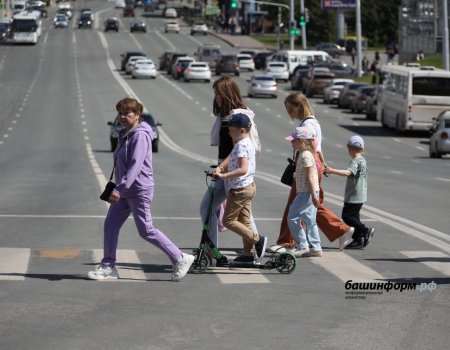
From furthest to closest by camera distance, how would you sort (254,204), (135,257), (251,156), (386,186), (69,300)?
(386,186) < (254,204) < (135,257) < (251,156) < (69,300)

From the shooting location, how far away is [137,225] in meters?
11.2

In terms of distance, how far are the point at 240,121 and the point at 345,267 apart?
5.96ft

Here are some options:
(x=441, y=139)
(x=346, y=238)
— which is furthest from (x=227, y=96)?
(x=441, y=139)

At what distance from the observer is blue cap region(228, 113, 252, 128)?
11617mm

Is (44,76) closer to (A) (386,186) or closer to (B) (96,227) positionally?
(A) (386,186)

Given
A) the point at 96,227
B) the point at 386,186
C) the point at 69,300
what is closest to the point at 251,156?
the point at 69,300

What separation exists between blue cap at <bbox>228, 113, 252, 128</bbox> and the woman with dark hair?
0.19 metres

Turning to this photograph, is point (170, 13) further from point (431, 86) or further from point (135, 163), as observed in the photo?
point (135, 163)

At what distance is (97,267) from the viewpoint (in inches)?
450

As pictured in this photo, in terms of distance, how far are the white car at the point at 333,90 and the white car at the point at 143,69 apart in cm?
1848

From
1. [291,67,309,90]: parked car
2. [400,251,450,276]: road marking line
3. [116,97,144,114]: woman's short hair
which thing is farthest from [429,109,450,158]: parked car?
[291,67,309,90]: parked car

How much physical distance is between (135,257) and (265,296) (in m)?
2.95

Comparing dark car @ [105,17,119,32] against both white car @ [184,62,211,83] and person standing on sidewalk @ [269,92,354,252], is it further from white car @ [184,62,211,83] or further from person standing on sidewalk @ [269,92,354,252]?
person standing on sidewalk @ [269,92,354,252]

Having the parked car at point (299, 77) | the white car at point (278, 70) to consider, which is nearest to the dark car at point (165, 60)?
the white car at point (278, 70)
